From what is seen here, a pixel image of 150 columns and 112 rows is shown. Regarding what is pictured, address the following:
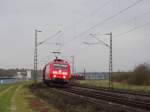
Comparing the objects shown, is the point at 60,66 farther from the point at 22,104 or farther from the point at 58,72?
the point at 22,104

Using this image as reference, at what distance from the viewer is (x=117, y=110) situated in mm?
17219

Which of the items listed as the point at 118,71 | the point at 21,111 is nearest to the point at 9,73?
the point at 118,71

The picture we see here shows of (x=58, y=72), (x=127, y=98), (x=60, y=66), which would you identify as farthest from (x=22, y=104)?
(x=60, y=66)

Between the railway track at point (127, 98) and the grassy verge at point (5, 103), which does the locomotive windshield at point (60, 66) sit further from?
the railway track at point (127, 98)

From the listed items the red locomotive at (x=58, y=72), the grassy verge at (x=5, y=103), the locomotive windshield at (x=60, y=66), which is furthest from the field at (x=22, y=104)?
the locomotive windshield at (x=60, y=66)

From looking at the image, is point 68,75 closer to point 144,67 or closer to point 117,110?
point 144,67

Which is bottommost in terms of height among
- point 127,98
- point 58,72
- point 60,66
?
point 127,98

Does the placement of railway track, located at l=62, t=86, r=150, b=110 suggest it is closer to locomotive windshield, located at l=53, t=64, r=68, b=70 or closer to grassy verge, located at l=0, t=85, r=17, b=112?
grassy verge, located at l=0, t=85, r=17, b=112

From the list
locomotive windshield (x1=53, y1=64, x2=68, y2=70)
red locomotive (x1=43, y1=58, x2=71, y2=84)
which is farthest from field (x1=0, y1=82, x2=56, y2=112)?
locomotive windshield (x1=53, y1=64, x2=68, y2=70)

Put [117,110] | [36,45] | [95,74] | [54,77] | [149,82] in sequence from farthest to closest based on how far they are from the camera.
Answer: [95,74] < [36,45] < [149,82] < [54,77] < [117,110]

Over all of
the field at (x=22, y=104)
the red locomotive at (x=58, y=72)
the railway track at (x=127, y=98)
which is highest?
the red locomotive at (x=58, y=72)

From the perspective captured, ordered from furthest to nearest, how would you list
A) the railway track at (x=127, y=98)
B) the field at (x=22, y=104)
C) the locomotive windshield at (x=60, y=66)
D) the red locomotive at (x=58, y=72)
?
the locomotive windshield at (x=60, y=66)
the red locomotive at (x=58, y=72)
the railway track at (x=127, y=98)
the field at (x=22, y=104)

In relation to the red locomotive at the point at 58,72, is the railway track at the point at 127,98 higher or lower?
lower

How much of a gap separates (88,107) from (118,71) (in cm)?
5071
